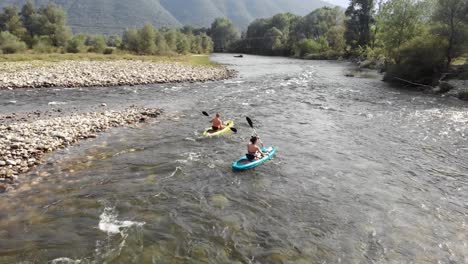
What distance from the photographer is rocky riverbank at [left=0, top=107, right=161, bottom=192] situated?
13.4 meters

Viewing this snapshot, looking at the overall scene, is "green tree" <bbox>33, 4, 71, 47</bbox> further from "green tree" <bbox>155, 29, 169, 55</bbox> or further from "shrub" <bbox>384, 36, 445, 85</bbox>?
"shrub" <bbox>384, 36, 445, 85</bbox>

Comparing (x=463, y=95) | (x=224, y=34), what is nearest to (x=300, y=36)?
(x=224, y=34)

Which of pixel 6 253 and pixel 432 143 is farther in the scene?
pixel 432 143

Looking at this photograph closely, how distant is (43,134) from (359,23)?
93.5 metres

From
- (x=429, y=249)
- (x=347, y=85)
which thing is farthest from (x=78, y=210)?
(x=347, y=85)

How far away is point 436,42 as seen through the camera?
123 feet

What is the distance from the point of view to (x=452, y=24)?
36.3 metres

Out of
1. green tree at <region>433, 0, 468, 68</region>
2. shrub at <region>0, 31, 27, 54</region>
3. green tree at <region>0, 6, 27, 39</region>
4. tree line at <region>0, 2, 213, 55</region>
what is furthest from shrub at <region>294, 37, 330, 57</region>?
shrub at <region>0, 31, 27, 54</region>

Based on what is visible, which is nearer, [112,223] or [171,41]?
[112,223]

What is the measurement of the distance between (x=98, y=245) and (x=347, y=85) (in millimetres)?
37110

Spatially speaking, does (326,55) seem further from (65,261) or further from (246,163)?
(65,261)

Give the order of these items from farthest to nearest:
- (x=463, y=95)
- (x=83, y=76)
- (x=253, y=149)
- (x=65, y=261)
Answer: (x=83, y=76)
(x=463, y=95)
(x=253, y=149)
(x=65, y=261)

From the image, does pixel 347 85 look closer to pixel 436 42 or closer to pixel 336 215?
pixel 436 42

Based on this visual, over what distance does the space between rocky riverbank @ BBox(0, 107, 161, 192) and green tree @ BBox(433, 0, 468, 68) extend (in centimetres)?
3471
